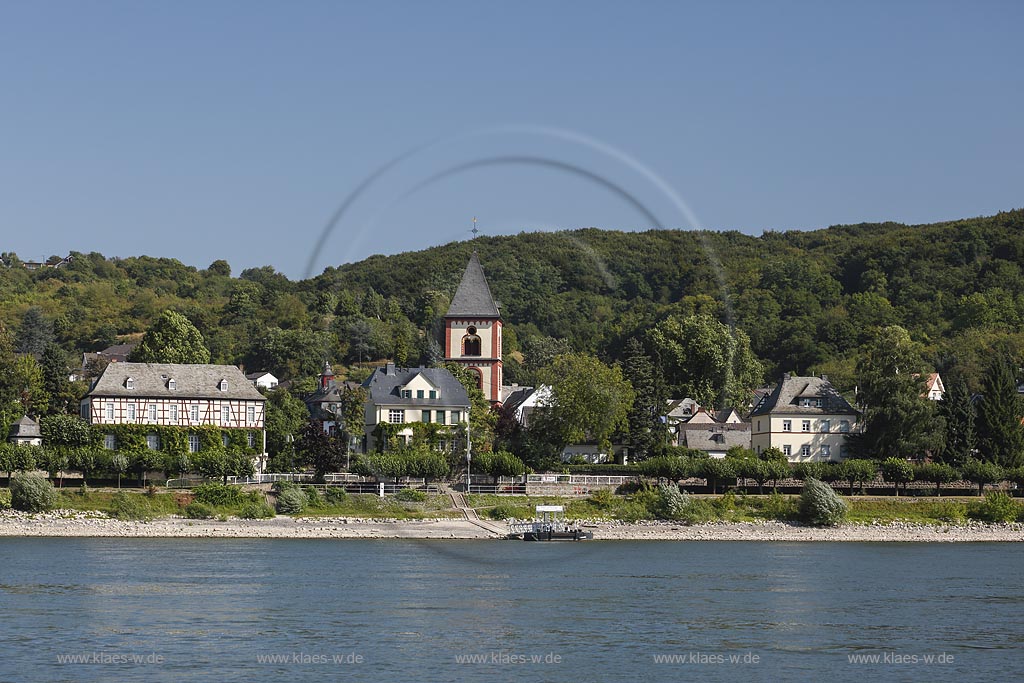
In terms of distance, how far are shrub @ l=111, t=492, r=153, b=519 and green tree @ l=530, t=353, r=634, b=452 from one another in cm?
2681

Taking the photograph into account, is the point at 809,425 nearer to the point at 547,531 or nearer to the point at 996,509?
the point at 996,509

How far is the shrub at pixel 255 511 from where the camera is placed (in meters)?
79.0

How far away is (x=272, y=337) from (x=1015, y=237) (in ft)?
270

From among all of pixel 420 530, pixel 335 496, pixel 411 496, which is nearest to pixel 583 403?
pixel 411 496

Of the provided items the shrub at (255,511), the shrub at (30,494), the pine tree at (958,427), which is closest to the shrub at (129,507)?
the shrub at (30,494)

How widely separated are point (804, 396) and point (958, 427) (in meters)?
10.5

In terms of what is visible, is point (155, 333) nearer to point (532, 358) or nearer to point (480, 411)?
point (532, 358)

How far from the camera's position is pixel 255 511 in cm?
7894

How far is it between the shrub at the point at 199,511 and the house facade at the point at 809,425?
38.6 metres

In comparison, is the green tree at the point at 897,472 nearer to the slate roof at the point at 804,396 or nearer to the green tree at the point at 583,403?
the slate roof at the point at 804,396

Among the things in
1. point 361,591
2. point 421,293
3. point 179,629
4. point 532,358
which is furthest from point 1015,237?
point 179,629

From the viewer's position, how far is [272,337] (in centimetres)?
14775

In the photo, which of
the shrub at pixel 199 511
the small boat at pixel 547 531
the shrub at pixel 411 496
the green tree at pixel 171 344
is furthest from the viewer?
the green tree at pixel 171 344

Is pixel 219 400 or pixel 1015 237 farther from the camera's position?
pixel 1015 237
